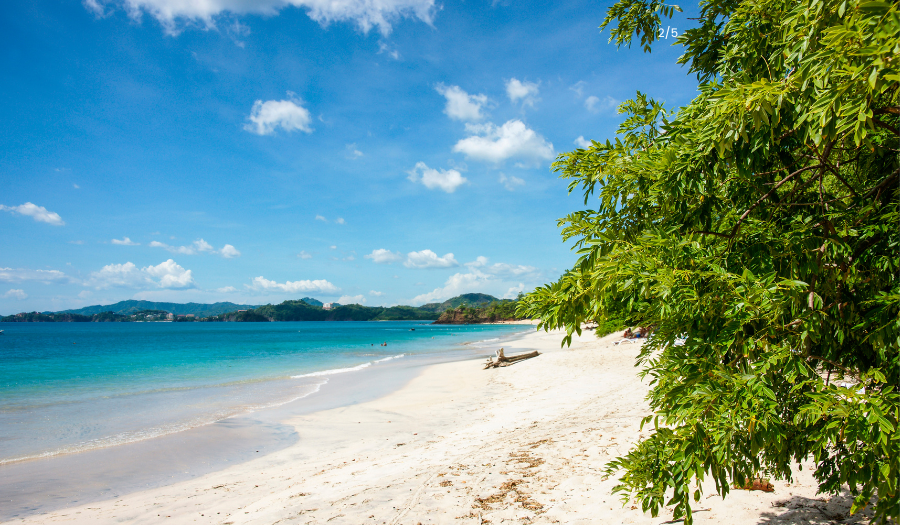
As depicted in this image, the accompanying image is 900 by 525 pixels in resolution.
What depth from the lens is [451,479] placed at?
657cm

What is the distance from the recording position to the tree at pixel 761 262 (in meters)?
1.95

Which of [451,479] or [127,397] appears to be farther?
[127,397]

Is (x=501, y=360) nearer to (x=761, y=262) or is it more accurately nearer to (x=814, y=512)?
(x=814, y=512)

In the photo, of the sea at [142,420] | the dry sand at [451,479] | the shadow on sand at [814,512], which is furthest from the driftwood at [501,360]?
the shadow on sand at [814,512]

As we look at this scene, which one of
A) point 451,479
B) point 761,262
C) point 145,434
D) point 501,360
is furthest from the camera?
point 501,360

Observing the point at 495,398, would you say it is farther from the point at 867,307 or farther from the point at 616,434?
the point at 867,307

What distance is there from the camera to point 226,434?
39.4 ft

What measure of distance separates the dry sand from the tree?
2.87 meters

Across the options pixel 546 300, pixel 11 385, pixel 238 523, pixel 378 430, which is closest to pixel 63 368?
pixel 11 385

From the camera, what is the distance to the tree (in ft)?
6.39

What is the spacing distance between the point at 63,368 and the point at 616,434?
1532 inches

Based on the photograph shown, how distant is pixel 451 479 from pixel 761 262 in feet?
18.4

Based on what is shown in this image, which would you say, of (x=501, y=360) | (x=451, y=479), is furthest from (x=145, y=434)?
(x=501, y=360)

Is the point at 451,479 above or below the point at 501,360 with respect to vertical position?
above
